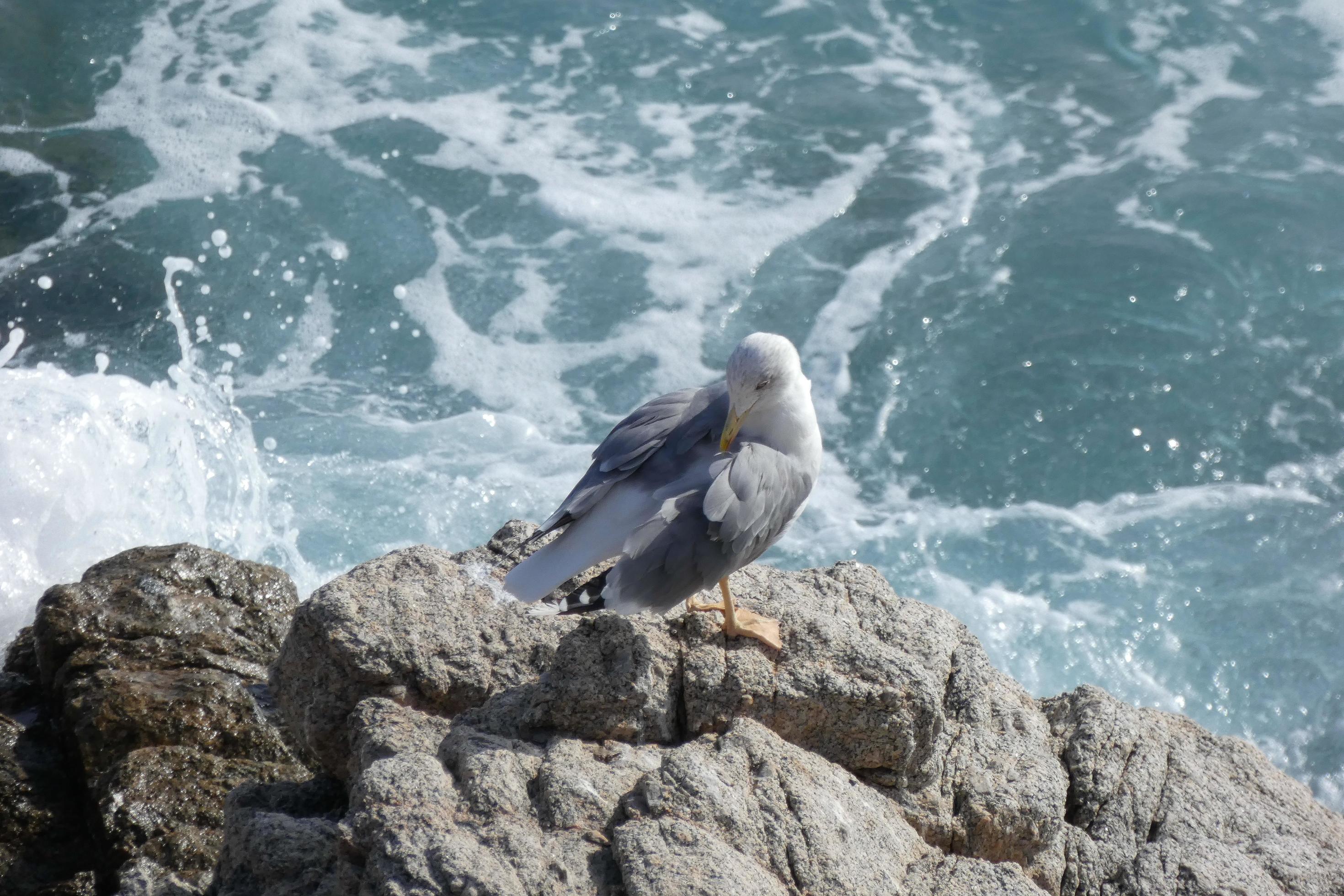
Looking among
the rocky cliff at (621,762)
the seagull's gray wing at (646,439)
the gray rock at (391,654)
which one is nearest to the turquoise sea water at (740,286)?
the rocky cliff at (621,762)

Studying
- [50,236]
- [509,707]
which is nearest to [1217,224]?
[509,707]

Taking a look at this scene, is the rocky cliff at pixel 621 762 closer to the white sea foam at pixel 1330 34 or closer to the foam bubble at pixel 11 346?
the foam bubble at pixel 11 346

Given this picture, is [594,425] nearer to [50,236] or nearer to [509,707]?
[50,236]

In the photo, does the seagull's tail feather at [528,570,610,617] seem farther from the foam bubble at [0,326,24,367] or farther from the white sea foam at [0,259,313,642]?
the foam bubble at [0,326,24,367]

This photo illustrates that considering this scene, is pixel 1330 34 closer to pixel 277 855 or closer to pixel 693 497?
pixel 693 497

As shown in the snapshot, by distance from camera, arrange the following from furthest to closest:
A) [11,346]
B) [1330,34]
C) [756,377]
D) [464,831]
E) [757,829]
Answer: [1330,34] < [11,346] < [756,377] < [757,829] < [464,831]

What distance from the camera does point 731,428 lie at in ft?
12.5

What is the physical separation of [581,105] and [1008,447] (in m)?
4.96

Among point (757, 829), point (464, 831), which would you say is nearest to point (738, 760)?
point (757, 829)

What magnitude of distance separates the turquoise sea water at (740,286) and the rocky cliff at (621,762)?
81.3 inches

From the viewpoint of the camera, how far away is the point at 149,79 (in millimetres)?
10539

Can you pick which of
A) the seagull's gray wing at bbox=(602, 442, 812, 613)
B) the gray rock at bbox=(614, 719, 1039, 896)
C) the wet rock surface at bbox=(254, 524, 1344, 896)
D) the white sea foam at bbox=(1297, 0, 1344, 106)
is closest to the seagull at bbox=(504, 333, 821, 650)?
the seagull's gray wing at bbox=(602, 442, 812, 613)

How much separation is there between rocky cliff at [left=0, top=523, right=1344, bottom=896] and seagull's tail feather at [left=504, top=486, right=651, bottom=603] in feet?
0.64

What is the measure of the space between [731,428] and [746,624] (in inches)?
23.8
